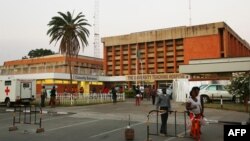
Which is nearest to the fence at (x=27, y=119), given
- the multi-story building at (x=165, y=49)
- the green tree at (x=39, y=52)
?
the multi-story building at (x=165, y=49)

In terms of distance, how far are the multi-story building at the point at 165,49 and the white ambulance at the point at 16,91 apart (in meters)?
32.9

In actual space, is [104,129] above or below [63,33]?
below

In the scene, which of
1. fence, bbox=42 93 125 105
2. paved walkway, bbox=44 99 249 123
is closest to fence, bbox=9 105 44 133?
paved walkway, bbox=44 99 249 123

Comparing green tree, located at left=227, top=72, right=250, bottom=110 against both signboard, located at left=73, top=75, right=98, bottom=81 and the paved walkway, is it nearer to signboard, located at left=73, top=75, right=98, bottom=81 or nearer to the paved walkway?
the paved walkway

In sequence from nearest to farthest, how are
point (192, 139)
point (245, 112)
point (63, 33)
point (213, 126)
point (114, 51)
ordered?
point (192, 139) < point (213, 126) < point (245, 112) < point (63, 33) < point (114, 51)

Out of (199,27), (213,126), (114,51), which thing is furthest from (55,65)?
(213,126)

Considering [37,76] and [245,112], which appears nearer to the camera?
[245,112]

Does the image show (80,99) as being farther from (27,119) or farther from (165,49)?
(165,49)

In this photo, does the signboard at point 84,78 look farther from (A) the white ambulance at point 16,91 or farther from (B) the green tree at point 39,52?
(B) the green tree at point 39,52

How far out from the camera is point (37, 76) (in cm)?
5847

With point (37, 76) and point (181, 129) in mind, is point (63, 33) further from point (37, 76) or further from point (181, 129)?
point (181, 129)

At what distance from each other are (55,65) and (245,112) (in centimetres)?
4930

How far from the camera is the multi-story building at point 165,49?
65938 mm

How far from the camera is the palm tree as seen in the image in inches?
1566
